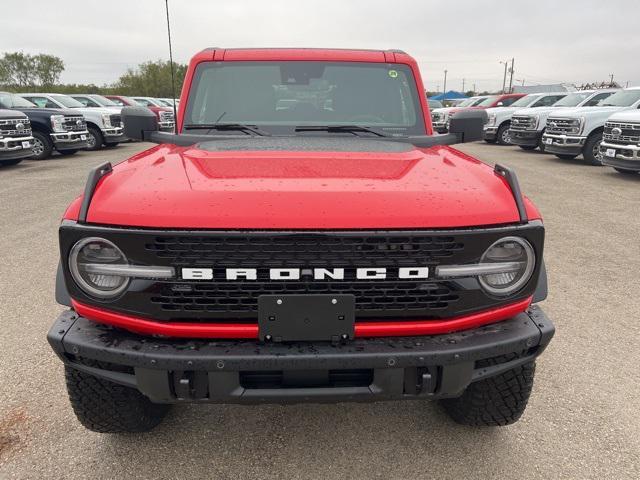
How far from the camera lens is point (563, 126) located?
12266 mm

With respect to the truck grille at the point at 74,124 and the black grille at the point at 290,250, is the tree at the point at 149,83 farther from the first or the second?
the black grille at the point at 290,250

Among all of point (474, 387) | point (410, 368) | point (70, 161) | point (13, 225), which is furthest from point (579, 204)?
point (70, 161)

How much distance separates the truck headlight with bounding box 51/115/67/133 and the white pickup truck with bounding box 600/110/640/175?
13080 millimetres

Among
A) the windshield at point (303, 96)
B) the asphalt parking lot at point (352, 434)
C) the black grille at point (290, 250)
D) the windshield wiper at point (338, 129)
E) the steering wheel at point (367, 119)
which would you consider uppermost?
the windshield at point (303, 96)

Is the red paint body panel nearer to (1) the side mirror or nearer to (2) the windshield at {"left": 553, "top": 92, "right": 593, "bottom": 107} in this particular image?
(1) the side mirror

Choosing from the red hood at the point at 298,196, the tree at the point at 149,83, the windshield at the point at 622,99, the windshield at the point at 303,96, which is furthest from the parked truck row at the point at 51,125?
the tree at the point at 149,83

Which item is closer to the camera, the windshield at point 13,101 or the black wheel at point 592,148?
the black wheel at point 592,148

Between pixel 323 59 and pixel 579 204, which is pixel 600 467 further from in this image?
pixel 579 204

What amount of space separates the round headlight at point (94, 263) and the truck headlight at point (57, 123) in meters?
13.0

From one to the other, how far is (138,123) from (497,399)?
2604 mm

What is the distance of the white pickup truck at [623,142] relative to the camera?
31.2 ft

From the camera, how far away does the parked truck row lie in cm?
1123

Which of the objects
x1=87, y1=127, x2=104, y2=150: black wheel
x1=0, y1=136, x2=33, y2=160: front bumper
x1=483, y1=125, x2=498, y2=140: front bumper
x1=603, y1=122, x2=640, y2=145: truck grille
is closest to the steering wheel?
x1=603, y1=122, x2=640, y2=145: truck grille

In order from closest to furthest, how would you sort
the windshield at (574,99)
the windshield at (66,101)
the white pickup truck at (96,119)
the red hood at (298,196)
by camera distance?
the red hood at (298,196) → the windshield at (574,99) → the white pickup truck at (96,119) → the windshield at (66,101)
